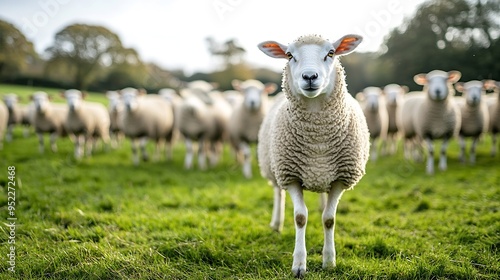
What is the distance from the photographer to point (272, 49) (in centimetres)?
316

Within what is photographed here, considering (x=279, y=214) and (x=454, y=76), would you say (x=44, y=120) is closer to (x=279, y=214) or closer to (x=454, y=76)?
(x=279, y=214)

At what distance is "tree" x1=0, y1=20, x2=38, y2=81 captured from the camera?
9.56 metres

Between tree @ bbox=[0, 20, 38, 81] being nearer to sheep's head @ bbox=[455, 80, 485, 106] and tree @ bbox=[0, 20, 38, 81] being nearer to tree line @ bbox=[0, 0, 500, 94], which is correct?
tree line @ bbox=[0, 0, 500, 94]

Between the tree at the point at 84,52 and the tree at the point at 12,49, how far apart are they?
3.03 m

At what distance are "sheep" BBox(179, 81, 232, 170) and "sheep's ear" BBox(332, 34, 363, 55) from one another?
242 inches

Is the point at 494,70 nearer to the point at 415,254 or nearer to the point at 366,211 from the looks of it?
the point at 366,211

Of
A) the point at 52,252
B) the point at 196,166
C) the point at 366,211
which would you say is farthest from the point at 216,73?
the point at 52,252

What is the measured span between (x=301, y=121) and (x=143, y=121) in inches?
278

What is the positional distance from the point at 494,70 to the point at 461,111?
122 cm

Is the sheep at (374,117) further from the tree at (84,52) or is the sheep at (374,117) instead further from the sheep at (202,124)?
the tree at (84,52)

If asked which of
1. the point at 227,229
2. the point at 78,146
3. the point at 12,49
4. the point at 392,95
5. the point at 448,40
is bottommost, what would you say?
the point at 227,229

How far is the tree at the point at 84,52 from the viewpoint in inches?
559

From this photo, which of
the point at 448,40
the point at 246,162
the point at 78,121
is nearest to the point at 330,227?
the point at 246,162

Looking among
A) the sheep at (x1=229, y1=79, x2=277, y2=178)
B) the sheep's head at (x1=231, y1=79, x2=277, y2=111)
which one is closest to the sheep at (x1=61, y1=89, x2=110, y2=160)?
the sheep at (x1=229, y1=79, x2=277, y2=178)
